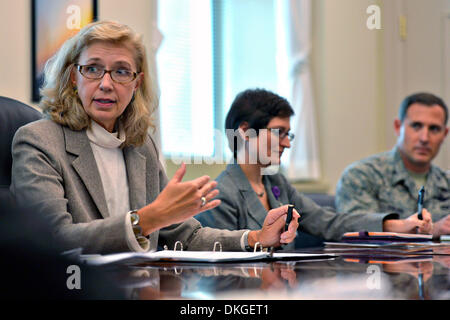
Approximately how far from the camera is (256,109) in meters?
2.40

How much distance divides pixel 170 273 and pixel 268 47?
12.0 feet

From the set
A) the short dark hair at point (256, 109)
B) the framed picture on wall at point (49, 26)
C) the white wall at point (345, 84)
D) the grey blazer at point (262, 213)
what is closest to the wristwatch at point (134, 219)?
the grey blazer at point (262, 213)

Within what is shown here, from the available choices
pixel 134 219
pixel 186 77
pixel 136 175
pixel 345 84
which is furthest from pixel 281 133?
pixel 345 84

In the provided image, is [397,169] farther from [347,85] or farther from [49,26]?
[347,85]

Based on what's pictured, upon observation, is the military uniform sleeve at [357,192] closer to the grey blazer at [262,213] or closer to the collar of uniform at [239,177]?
the grey blazer at [262,213]

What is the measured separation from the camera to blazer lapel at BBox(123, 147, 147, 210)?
169cm

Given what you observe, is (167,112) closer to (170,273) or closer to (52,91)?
(52,91)

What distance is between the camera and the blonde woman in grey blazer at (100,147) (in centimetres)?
148

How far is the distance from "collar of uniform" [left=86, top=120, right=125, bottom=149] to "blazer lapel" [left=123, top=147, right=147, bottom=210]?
0.06 meters

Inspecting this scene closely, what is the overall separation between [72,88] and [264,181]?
983 millimetres

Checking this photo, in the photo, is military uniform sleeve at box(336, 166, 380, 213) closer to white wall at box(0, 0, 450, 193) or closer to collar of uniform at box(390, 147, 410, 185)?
collar of uniform at box(390, 147, 410, 185)

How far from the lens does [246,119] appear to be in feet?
7.97

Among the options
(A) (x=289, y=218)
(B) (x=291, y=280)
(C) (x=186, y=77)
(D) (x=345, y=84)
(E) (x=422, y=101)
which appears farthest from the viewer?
(D) (x=345, y=84)
